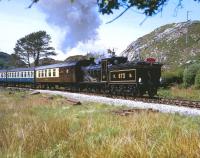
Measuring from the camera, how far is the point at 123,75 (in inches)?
1128

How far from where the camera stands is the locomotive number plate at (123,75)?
91.2ft

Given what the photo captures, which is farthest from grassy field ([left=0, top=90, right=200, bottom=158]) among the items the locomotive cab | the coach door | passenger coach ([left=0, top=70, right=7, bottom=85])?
passenger coach ([left=0, top=70, right=7, bottom=85])

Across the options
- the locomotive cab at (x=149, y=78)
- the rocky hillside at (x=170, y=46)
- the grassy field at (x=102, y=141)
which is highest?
the rocky hillside at (x=170, y=46)

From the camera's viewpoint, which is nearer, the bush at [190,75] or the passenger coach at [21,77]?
the bush at [190,75]

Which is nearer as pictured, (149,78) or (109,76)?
(149,78)

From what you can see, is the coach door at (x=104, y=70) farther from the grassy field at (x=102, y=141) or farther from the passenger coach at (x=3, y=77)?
the passenger coach at (x=3, y=77)

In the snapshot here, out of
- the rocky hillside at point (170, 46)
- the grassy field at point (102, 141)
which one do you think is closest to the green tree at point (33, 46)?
the rocky hillside at point (170, 46)

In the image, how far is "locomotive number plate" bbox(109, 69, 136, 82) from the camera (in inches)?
1095

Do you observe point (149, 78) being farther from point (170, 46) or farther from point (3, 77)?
point (170, 46)

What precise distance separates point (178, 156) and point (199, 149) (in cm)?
32

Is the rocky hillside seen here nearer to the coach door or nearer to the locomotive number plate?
the coach door

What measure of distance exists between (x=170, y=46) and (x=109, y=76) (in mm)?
69903

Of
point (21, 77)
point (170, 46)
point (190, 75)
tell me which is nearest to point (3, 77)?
point (21, 77)

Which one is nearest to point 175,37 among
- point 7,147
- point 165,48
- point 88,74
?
point 165,48
